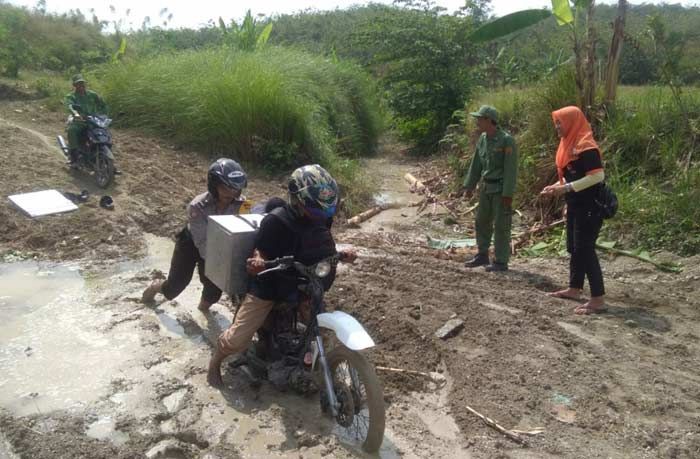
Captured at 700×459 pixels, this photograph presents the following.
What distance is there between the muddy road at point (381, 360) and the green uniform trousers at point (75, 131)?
208 cm

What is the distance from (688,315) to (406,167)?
10.1 meters

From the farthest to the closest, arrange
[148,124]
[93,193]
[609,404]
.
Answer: [148,124], [93,193], [609,404]

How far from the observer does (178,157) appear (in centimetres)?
1195

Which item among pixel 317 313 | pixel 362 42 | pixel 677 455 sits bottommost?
pixel 677 455

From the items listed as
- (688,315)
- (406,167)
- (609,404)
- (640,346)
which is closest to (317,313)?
(609,404)

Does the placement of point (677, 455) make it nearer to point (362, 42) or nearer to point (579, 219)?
point (579, 219)

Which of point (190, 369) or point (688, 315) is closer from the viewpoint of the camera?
point (190, 369)

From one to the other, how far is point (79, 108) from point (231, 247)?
7000 mm

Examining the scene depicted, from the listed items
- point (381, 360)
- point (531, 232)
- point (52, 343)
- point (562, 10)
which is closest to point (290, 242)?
point (381, 360)

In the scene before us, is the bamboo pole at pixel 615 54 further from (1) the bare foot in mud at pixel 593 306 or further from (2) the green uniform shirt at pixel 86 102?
(2) the green uniform shirt at pixel 86 102

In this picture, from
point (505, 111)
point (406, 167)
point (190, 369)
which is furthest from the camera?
point (406, 167)

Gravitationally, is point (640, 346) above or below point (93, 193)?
below

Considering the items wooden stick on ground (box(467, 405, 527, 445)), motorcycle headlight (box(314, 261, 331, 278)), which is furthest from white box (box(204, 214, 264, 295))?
wooden stick on ground (box(467, 405, 527, 445))

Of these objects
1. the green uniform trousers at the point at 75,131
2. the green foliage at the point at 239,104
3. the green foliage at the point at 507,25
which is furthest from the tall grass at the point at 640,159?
the green uniform trousers at the point at 75,131
